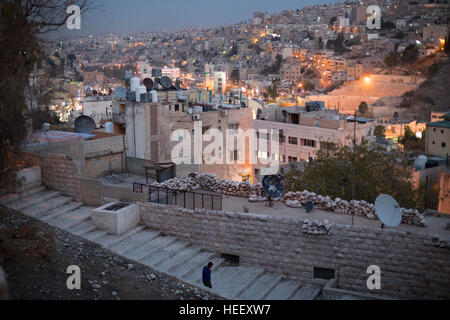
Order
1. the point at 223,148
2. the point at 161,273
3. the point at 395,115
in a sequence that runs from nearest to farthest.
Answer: the point at 161,273, the point at 223,148, the point at 395,115

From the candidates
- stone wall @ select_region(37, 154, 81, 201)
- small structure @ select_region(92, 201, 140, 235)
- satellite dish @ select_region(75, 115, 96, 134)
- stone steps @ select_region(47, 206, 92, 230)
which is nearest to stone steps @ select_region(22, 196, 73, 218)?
stone wall @ select_region(37, 154, 81, 201)

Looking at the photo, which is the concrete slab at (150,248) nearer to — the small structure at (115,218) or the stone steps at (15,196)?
the small structure at (115,218)

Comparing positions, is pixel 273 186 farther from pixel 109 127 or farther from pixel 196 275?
pixel 109 127

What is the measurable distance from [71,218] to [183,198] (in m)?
2.41

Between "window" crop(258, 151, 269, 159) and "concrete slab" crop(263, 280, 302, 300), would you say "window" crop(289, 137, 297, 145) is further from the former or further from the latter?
"concrete slab" crop(263, 280, 302, 300)

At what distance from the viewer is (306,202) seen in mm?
10391

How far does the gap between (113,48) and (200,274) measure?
195m

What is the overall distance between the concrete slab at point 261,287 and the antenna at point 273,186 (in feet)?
6.31

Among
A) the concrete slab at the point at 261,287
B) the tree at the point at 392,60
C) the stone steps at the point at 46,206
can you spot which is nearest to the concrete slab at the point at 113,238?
the stone steps at the point at 46,206

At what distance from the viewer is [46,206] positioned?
10.7m

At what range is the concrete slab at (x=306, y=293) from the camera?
→ 8.71 m

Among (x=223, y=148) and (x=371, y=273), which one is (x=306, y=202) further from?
(x=223, y=148)

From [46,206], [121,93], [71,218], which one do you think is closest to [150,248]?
[71,218]
